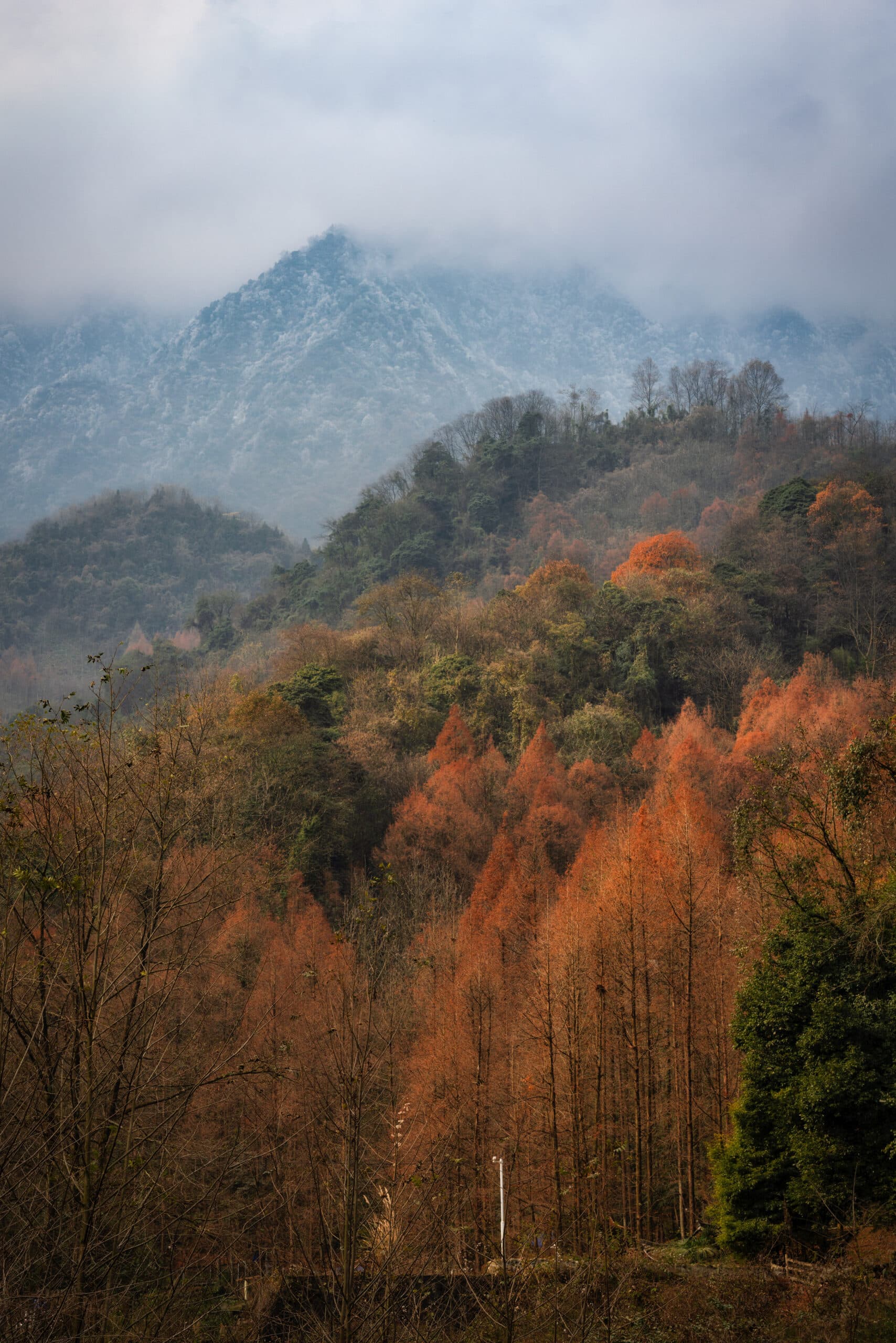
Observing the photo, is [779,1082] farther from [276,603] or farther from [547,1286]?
[276,603]

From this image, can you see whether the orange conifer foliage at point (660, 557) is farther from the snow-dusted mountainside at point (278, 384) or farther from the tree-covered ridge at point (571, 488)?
the snow-dusted mountainside at point (278, 384)

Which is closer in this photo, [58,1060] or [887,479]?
[58,1060]

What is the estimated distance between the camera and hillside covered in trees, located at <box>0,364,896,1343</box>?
21.7ft

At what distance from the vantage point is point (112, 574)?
286ft

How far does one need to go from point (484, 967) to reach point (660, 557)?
3686 cm

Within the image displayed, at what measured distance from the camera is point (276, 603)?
71.5 m

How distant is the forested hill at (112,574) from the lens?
7744 cm

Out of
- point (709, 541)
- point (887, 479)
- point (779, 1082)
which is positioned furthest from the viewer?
point (709, 541)

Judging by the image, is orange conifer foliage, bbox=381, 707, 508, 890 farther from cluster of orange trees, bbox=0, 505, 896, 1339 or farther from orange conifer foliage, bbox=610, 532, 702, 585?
orange conifer foliage, bbox=610, 532, 702, 585

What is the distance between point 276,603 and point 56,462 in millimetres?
101767

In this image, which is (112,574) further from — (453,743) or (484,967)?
(484,967)

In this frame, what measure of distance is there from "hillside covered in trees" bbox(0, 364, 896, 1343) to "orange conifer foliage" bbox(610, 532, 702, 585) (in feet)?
0.98

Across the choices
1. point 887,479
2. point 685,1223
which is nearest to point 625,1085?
point 685,1223

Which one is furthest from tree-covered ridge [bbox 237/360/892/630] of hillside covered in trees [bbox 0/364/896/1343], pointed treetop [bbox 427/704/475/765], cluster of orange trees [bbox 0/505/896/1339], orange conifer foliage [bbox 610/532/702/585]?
pointed treetop [bbox 427/704/475/765]
